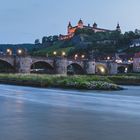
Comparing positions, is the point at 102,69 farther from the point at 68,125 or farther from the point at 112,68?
the point at 68,125

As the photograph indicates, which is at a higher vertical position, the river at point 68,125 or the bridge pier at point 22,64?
the bridge pier at point 22,64

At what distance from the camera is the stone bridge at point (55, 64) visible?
10706cm

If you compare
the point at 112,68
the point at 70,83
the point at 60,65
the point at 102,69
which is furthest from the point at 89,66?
the point at 70,83

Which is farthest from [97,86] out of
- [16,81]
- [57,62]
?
[57,62]

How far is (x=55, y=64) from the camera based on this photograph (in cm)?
11969

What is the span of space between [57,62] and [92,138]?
105 meters

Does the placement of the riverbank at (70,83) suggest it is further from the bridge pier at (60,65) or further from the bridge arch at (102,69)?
the bridge arch at (102,69)

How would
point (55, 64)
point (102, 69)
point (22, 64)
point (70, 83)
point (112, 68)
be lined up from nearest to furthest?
point (70, 83), point (22, 64), point (55, 64), point (112, 68), point (102, 69)

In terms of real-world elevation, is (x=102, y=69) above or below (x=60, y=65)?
below

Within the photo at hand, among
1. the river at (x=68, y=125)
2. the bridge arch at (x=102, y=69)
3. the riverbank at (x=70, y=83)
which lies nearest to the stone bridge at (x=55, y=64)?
the bridge arch at (x=102, y=69)

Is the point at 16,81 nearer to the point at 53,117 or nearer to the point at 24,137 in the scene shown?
the point at 53,117

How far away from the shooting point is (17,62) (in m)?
107

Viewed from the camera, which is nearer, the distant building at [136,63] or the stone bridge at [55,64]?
the stone bridge at [55,64]

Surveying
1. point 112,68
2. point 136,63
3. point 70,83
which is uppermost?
point 136,63
